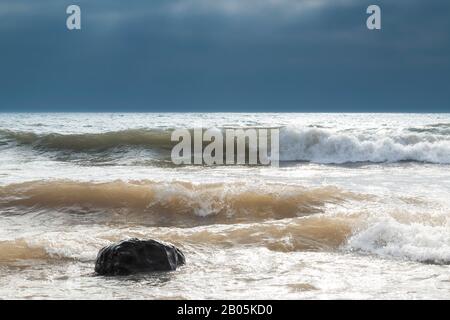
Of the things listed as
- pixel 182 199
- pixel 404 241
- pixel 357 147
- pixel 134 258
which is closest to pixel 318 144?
pixel 357 147

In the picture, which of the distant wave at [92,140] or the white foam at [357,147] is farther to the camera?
the distant wave at [92,140]

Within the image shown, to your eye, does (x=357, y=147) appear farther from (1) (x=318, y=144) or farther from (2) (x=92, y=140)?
(2) (x=92, y=140)

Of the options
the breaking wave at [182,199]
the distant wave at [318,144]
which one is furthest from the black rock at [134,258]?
the distant wave at [318,144]

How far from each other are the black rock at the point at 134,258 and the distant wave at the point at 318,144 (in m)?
15.3

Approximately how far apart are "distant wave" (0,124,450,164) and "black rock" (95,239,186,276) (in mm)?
15319

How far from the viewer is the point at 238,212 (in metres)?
8.90

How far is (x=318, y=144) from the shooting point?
21.5 metres

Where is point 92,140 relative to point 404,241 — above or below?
above

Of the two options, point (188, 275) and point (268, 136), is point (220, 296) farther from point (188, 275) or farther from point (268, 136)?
point (268, 136)

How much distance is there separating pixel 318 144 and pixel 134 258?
16.9 meters

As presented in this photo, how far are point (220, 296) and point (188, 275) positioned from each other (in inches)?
29.7

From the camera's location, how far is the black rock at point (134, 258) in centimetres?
506

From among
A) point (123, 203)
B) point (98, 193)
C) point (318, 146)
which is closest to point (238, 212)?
point (123, 203)

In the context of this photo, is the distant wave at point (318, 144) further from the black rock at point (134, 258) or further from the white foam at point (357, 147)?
the black rock at point (134, 258)
